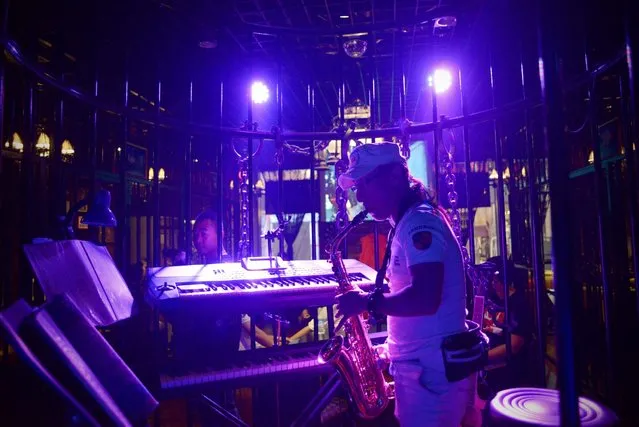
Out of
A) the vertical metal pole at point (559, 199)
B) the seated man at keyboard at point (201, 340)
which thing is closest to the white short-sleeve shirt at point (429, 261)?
the vertical metal pole at point (559, 199)

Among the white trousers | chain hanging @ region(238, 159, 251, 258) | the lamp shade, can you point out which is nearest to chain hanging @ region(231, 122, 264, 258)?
chain hanging @ region(238, 159, 251, 258)

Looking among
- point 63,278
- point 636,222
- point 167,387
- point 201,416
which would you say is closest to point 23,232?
point 63,278

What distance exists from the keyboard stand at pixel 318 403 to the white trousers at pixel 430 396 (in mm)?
1323

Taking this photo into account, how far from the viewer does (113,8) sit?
4.41 m

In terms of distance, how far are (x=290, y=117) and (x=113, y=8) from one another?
11162 mm

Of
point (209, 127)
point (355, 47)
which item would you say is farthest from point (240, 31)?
point (355, 47)

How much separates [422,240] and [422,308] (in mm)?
402

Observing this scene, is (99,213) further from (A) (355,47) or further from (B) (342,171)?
(A) (355,47)

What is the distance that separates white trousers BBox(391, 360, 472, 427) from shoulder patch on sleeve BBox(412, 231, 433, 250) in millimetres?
716

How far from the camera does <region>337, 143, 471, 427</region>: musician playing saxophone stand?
2414 mm

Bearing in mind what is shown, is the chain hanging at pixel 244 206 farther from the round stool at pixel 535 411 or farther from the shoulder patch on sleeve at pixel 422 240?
the round stool at pixel 535 411

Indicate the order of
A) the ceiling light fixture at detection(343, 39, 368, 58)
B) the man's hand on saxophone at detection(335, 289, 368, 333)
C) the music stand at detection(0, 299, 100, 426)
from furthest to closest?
the ceiling light fixture at detection(343, 39, 368, 58) < the man's hand on saxophone at detection(335, 289, 368, 333) < the music stand at detection(0, 299, 100, 426)

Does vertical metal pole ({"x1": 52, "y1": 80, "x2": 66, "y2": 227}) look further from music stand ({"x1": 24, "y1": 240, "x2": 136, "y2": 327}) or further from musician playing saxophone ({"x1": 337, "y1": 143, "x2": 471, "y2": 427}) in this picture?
musician playing saxophone ({"x1": 337, "y1": 143, "x2": 471, "y2": 427})

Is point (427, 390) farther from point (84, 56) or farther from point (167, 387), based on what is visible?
point (84, 56)
